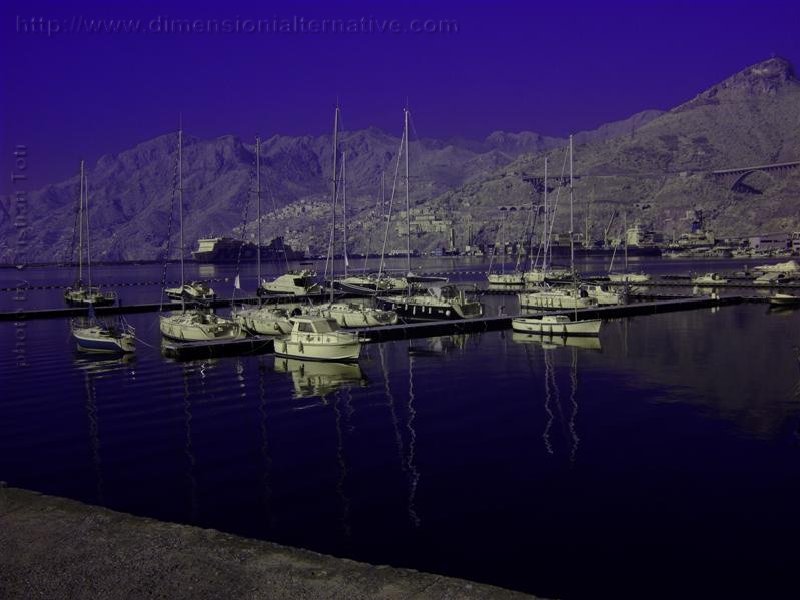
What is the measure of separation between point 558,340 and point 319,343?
19.2 metres

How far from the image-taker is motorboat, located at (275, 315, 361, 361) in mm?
45469

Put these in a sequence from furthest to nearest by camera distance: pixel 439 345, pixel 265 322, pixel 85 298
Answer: pixel 85 298 < pixel 265 322 < pixel 439 345

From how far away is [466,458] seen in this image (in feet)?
82.8

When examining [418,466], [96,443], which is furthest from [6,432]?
[418,466]

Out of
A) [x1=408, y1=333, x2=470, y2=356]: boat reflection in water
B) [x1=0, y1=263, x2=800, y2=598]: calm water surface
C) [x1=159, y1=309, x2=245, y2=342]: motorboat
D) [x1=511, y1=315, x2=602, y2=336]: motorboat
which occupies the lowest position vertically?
[x1=408, y1=333, x2=470, y2=356]: boat reflection in water

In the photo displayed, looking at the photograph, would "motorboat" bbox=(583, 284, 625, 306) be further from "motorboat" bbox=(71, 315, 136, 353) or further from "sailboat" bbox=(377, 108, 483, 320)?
"motorboat" bbox=(71, 315, 136, 353)

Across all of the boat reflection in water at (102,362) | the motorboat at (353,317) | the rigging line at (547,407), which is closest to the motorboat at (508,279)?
the motorboat at (353,317)

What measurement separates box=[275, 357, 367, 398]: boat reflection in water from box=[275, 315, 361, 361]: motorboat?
1.49 feet

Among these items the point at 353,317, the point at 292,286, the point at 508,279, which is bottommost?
the point at 508,279

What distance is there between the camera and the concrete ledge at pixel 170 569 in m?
12.6

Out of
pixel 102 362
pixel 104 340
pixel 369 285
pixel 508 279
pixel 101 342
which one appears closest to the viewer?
pixel 102 362

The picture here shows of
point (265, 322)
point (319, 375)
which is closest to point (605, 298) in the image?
point (265, 322)

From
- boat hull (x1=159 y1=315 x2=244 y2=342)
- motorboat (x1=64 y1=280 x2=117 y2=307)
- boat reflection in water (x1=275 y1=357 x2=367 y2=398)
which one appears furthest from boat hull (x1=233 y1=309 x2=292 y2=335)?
motorboat (x1=64 y1=280 x2=117 y2=307)

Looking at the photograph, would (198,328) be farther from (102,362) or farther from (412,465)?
(412,465)
